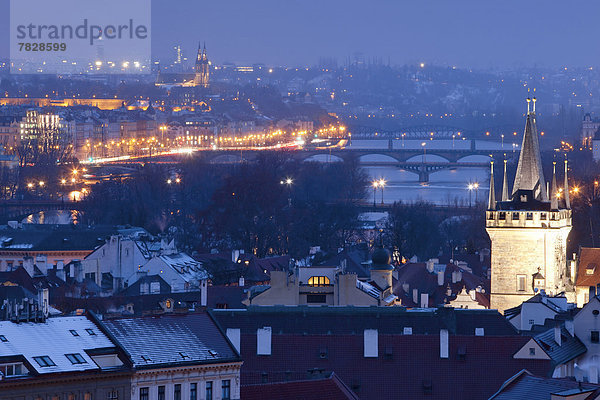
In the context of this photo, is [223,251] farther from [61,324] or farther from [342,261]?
[61,324]

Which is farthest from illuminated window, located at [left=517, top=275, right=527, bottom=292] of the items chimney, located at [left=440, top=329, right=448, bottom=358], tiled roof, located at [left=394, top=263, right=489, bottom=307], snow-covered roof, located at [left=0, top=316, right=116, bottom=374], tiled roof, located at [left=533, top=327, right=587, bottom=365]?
snow-covered roof, located at [left=0, top=316, right=116, bottom=374]

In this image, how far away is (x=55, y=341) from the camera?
35.7 m

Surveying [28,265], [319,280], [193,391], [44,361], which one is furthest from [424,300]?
[44,361]

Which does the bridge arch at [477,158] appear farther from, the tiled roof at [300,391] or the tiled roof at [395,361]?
the tiled roof at [300,391]

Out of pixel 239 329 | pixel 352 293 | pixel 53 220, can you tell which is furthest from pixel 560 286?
pixel 53 220

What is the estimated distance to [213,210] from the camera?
9975cm

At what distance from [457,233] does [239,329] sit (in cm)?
5487

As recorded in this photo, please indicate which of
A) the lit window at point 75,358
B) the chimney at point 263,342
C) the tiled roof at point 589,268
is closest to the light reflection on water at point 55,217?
the tiled roof at point 589,268

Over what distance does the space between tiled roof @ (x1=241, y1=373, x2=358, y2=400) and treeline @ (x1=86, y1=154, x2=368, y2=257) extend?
46.9 m

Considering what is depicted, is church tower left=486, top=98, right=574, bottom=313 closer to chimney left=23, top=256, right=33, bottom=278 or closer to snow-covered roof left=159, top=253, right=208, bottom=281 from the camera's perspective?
snow-covered roof left=159, top=253, right=208, bottom=281

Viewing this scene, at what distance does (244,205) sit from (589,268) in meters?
42.0

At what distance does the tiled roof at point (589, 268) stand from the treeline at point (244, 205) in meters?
23.5

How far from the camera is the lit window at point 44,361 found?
113 ft

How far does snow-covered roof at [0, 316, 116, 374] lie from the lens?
34.7 meters
